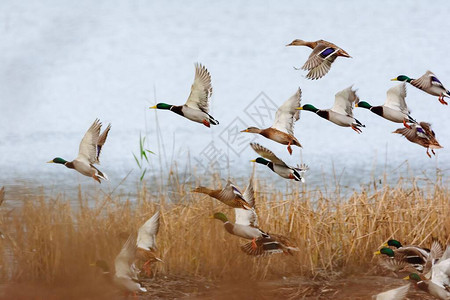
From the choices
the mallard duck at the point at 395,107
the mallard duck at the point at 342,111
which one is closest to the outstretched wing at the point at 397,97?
the mallard duck at the point at 395,107

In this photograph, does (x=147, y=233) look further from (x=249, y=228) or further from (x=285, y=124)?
(x=285, y=124)

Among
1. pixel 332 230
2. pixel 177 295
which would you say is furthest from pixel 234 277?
pixel 332 230

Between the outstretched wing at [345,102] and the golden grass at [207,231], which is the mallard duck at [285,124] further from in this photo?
the golden grass at [207,231]

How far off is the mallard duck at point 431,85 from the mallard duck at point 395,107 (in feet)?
0.40

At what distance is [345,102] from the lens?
15.9 ft

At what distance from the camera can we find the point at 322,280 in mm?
6445

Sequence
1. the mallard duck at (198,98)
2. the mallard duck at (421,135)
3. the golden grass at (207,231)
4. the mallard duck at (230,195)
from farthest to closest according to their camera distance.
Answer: the golden grass at (207,231) → the mallard duck at (421,135) → the mallard duck at (198,98) → the mallard duck at (230,195)

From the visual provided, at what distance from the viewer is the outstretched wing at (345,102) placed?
4.83 meters

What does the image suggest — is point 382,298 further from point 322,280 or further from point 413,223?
point 413,223

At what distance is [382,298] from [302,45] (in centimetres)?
224

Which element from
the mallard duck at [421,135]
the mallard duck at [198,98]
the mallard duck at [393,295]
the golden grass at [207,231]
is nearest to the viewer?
the mallard duck at [198,98]

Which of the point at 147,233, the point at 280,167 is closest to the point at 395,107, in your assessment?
the point at 280,167

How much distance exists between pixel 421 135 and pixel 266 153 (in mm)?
1347

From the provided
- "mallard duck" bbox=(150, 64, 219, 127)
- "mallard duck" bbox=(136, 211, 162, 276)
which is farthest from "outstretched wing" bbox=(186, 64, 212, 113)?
"mallard duck" bbox=(136, 211, 162, 276)
